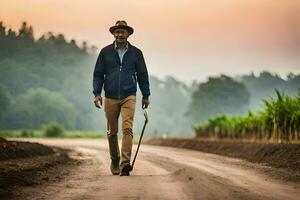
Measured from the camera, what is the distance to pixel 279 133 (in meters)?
18.6

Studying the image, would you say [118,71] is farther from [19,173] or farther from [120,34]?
[19,173]

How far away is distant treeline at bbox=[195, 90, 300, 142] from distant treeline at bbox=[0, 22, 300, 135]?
44.1 m

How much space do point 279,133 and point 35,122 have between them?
68338 millimetres

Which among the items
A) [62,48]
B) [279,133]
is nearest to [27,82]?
[62,48]

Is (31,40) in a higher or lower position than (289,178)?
higher

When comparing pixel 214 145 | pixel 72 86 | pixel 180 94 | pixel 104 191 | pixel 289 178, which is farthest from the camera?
→ pixel 180 94

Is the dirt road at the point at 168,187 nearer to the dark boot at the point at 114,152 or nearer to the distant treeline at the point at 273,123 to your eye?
the dark boot at the point at 114,152

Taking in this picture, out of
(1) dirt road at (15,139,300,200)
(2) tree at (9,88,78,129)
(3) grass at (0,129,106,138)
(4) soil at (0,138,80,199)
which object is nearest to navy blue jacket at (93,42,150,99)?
(1) dirt road at (15,139,300,200)

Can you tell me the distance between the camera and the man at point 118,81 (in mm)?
10258

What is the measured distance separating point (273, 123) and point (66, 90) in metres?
86.8

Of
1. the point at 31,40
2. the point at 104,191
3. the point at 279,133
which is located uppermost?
the point at 31,40

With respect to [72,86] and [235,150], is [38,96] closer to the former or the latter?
[72,86]

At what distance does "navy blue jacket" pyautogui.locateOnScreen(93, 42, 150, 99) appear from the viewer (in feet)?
33.8

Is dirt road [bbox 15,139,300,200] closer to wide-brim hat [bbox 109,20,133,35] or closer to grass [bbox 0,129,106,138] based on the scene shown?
wide-brim hat [bbox 109,20,133,35]
